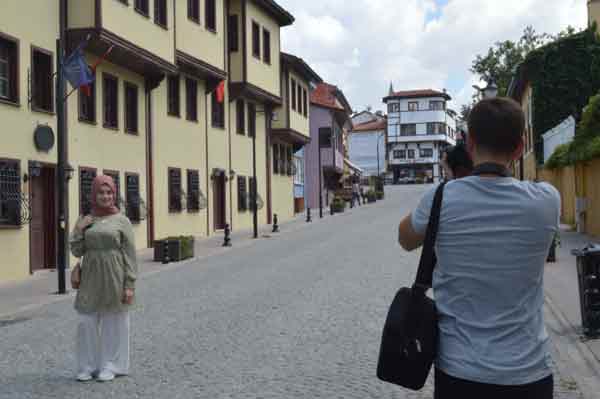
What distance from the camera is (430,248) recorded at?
2.77m

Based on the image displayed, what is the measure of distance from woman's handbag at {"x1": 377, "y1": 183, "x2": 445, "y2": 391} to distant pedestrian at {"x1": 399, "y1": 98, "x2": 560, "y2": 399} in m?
0.03

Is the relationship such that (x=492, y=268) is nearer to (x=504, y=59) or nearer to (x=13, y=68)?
(x=13, y=68)

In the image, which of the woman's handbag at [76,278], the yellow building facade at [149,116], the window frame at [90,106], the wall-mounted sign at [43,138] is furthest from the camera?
the window frame at [90,106]

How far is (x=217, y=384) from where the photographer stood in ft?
21.7

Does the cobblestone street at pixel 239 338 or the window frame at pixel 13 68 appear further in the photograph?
the window frame at pixel 13 68

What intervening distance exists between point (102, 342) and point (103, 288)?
0.47m

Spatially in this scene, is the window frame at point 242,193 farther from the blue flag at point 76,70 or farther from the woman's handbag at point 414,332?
the woman's handbag at point 414,332

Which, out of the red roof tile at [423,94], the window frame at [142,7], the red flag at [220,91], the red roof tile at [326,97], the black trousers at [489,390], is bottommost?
the black trousers at [489,390]

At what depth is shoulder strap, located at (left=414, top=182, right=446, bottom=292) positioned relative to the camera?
275 cm

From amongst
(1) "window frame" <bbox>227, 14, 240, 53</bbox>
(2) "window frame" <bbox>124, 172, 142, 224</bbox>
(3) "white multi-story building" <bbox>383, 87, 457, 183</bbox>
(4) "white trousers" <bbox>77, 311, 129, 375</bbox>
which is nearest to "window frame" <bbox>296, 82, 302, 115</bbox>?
(1) "window frame" <bbox>227, 14, 240, 53</bbox>

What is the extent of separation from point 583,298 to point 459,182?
6.02m

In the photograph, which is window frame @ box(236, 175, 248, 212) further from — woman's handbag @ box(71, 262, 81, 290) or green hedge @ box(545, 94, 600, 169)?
woman's handbag @ box(71, 262, 81, 290)

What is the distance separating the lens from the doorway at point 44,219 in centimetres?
1783

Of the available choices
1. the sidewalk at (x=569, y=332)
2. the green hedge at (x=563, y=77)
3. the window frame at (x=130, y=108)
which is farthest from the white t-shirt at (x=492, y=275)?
the green hedge at (x=563, y=77)
